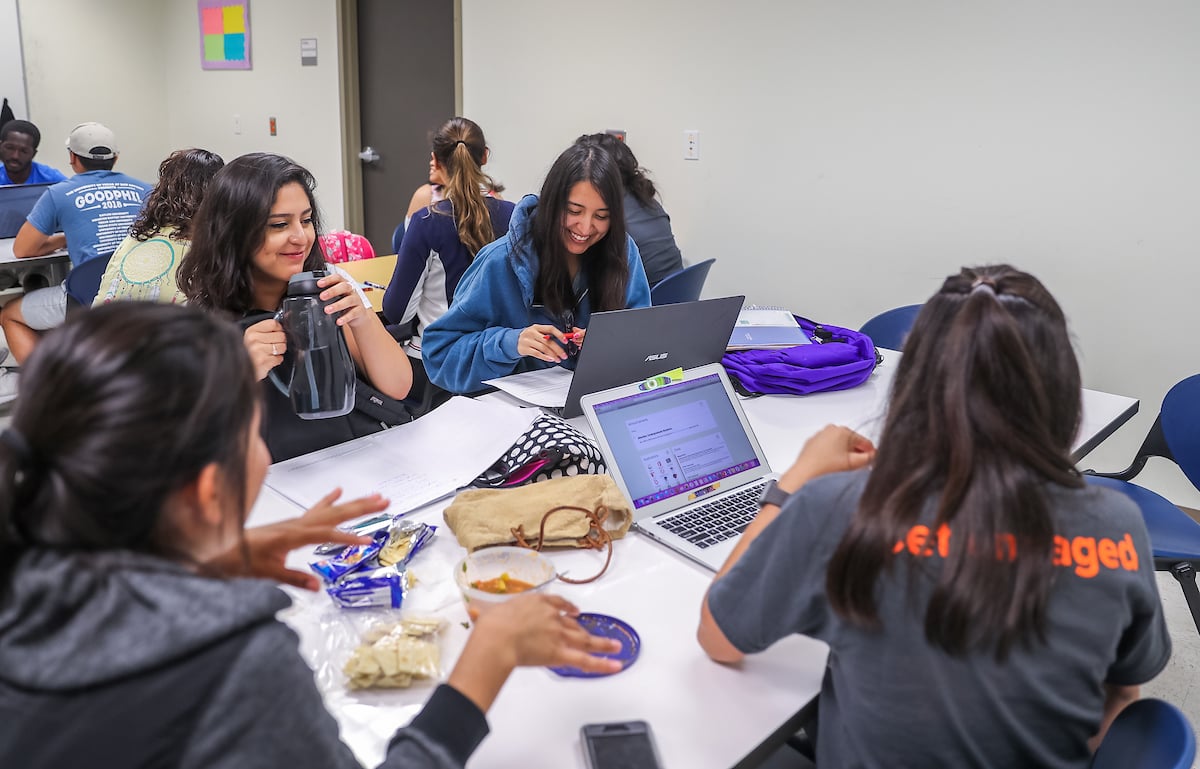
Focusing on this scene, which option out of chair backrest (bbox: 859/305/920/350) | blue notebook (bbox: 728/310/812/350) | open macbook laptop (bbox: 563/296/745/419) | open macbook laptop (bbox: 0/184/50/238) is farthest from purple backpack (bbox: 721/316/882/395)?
open macbook laptop (bbox: 0/184/50/238)

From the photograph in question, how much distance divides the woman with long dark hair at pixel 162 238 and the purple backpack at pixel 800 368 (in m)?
1.57

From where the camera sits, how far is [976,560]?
0.92 m

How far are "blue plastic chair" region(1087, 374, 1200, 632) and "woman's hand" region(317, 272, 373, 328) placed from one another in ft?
5.75

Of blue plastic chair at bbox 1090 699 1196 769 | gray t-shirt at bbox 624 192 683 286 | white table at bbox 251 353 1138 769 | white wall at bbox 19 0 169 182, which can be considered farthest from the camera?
white wall at bbox 19 0 169 182

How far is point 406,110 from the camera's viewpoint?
207 inches

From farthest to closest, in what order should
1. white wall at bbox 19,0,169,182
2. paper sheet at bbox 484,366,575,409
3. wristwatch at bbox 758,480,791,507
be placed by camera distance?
white wall at bbox 19,0,169,182, paper sheet at bbox 484,366,575,409, wristwatch at bbox 758,480,791,507

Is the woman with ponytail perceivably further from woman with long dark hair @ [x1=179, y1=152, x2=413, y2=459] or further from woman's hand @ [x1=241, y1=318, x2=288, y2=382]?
woman's hand @ [x1=241, y1=318, x2=288, y2=382]

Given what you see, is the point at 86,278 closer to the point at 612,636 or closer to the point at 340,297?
the point at 340,297

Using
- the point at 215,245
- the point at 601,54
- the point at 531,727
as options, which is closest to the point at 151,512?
the point at 531,727

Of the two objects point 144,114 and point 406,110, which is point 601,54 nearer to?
point 406,110

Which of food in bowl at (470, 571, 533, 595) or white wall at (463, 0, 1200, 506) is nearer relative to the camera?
food in bowl at (470, 571, 533, 595)

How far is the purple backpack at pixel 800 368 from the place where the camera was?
7.38ft

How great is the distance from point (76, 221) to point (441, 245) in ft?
5.37

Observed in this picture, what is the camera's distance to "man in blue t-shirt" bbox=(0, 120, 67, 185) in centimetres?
449
